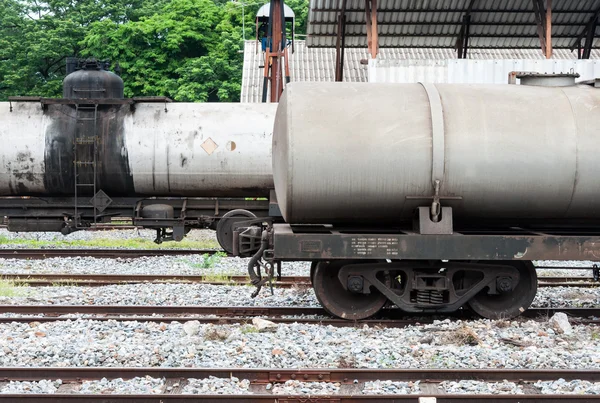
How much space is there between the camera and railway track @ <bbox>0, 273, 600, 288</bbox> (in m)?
12.3

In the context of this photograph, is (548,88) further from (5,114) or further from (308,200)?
(5,114)

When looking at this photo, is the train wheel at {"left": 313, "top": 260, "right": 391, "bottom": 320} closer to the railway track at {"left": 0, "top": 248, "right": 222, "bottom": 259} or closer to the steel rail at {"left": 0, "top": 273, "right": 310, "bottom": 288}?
the steel rail at {"left": 0, "top": 273, "right": 310, "bottom": 288}

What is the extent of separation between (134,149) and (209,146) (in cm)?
161

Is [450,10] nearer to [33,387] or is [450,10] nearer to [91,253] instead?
[91,253]

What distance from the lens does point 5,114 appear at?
605 inches

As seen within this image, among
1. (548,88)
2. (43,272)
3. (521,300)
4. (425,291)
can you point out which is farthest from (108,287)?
(548,88)

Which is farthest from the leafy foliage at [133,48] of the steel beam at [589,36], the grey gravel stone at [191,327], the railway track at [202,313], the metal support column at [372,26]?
the grey gravel stone at [191,327]

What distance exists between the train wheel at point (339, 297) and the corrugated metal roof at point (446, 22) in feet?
44.7

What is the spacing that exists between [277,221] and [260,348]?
3.58 metres

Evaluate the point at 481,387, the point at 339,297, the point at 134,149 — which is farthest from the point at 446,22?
the point at 481,387

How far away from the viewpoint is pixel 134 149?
15227mm

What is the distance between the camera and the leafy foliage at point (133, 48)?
132ft

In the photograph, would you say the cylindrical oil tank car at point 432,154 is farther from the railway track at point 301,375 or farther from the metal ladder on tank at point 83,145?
the metal ladder on tank at point 83,145

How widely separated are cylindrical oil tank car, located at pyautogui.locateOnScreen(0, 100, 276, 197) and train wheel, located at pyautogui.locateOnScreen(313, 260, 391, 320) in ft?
21.7
